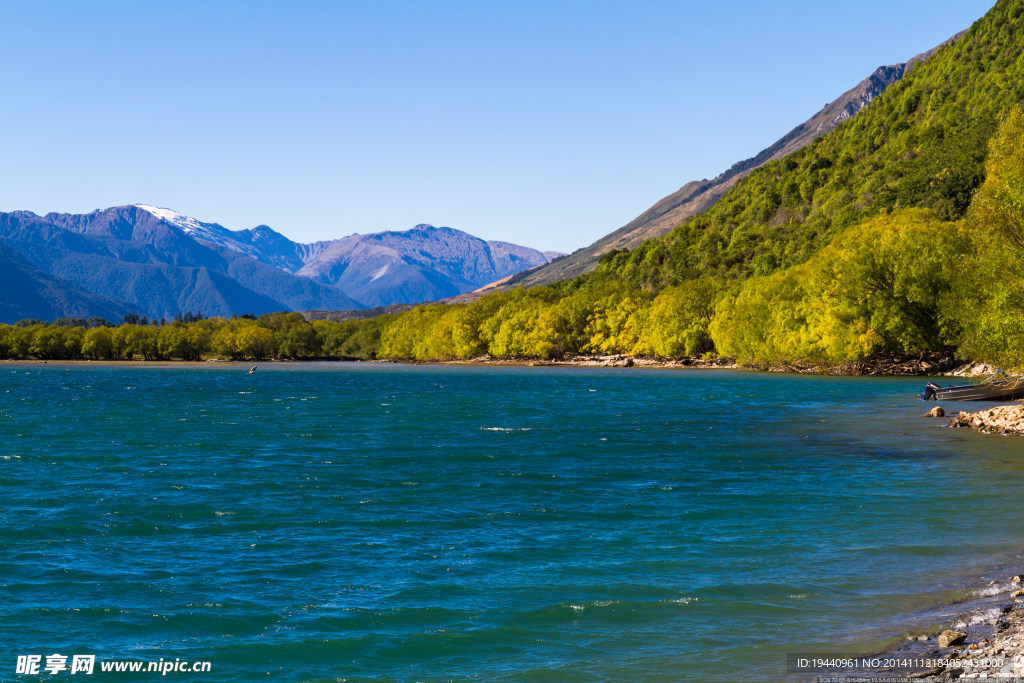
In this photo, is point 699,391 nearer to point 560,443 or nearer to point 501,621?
point 560,443

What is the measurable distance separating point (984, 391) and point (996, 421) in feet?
65.2

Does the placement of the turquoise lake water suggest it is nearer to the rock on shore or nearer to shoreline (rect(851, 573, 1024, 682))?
shoreline (rect(851, 573, 1024, 682))

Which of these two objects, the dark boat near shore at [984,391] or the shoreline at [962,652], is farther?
the dark boat near shore at [984,391]

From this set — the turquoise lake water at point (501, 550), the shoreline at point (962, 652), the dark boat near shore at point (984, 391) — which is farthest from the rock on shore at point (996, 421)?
the shoreline at point (962, 652)

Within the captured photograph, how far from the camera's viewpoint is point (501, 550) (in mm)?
23547

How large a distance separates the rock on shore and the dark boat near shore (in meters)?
11.2
